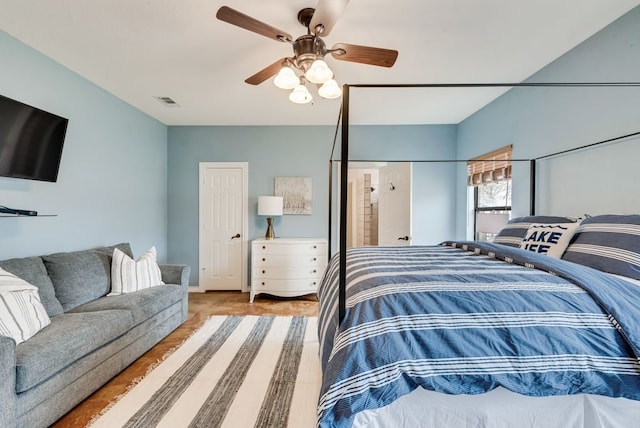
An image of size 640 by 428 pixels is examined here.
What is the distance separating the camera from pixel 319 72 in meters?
1.80

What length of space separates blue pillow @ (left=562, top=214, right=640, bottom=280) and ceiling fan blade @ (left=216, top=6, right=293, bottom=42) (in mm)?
2165

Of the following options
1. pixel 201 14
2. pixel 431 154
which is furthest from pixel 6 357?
pixel 431 154

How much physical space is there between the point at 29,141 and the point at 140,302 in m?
1.53

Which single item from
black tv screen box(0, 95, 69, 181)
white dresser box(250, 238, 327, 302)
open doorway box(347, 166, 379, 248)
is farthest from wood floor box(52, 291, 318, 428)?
open doorway box(347, 166, 379, 248)

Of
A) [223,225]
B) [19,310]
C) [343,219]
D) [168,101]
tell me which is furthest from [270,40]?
[223,225]

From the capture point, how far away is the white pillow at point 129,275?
2.66m

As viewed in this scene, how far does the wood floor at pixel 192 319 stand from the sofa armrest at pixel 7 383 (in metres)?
0.37

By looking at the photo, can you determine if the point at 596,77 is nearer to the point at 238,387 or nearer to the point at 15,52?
the point at 238,387

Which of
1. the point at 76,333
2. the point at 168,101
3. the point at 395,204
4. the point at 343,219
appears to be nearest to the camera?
the point at 343,219

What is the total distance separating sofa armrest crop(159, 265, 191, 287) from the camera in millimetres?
3044

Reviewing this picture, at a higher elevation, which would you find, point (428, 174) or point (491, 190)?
point (428, 174)

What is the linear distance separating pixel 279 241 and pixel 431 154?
2.61 m

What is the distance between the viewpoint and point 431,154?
429 cm

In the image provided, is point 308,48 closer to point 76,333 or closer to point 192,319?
point 76,333
